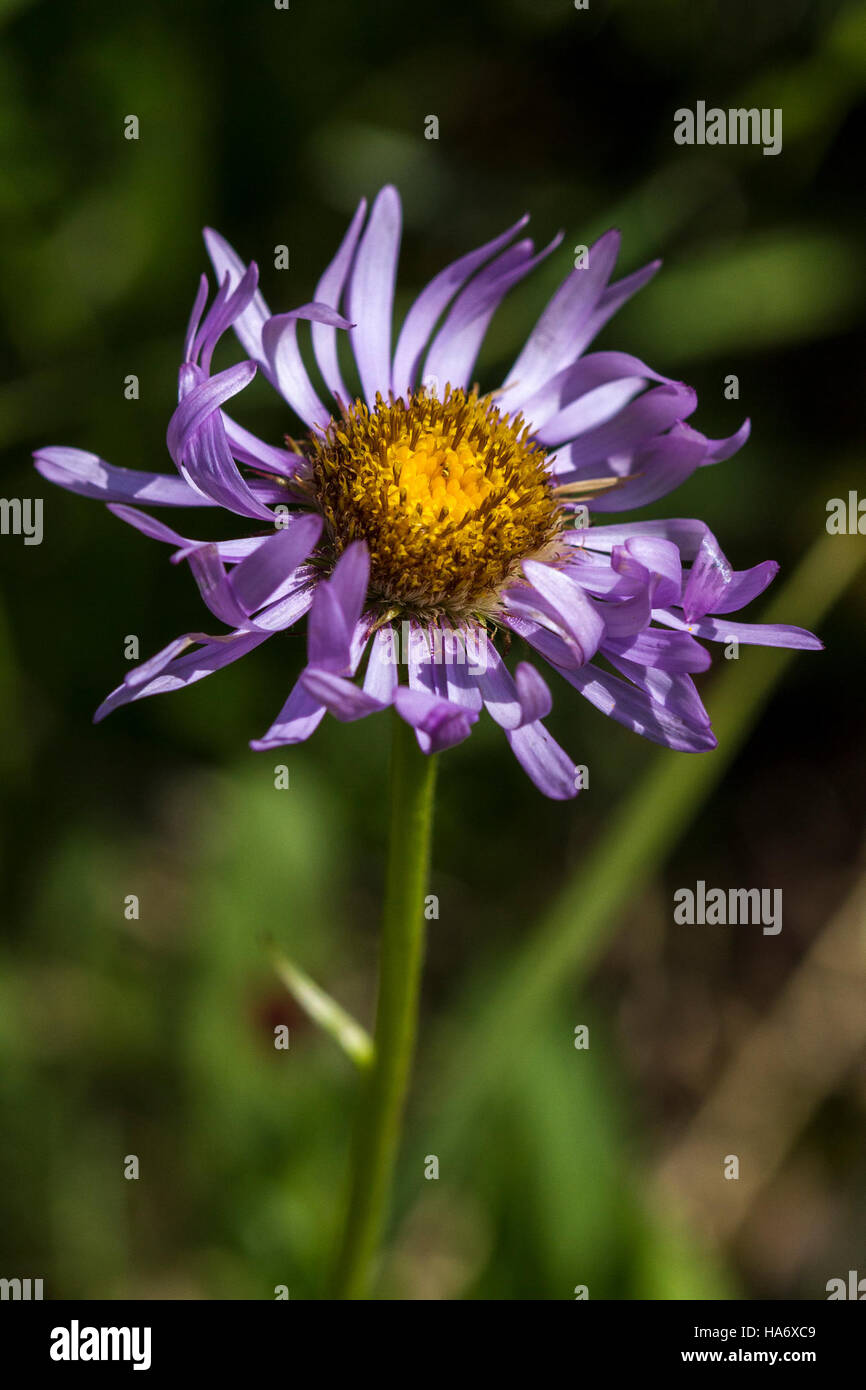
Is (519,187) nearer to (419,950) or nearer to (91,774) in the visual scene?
(91,774)

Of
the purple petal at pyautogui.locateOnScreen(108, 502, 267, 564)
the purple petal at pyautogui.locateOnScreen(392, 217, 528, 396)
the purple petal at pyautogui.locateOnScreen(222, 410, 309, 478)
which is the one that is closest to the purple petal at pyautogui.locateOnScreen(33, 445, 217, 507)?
the purple petal at pyautogui.locateOnScreen(108, 502, 267, 564)

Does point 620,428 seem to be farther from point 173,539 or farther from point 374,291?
point 173,539

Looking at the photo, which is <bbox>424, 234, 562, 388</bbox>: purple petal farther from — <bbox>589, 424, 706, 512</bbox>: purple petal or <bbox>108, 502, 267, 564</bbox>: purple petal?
<bbox>108, 502, 267, 564</bbox>: purple petal
